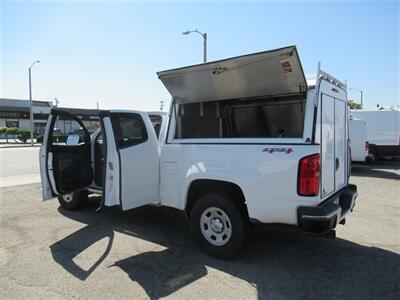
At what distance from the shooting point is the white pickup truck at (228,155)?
398 cm

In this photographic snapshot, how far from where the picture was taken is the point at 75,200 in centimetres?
692

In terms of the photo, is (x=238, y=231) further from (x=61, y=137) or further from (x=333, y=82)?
(x=61, y=137)

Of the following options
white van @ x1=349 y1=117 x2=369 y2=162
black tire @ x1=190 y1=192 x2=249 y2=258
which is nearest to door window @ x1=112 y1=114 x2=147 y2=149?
black tire @ x1=190 y1=192 x2=249 y2=258

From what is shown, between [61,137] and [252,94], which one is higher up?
[252,94]

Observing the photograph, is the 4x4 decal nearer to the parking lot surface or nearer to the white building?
the parking lot surface

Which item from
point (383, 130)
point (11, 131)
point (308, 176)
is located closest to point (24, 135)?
point (11, 131)

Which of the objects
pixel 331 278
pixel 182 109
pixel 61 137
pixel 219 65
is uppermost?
pixel 219 65

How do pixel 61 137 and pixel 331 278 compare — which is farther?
pixel 61 137

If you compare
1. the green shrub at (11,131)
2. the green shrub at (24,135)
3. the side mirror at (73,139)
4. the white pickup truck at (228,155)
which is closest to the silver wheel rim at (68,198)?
the white pickup truck at (228,155)

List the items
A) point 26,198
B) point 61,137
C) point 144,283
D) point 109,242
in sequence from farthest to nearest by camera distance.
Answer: point 26,198 < point 61,137 < point 109,242 < point 144,283

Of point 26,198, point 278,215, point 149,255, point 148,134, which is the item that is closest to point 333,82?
point 278,215

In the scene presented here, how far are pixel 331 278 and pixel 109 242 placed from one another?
120 inches

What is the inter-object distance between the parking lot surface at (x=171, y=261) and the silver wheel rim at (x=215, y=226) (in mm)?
268

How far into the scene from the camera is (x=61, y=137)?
254 inches
